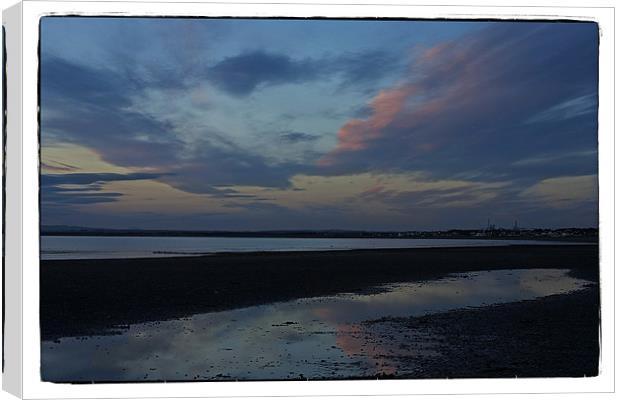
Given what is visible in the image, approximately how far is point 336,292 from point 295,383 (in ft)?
20.6

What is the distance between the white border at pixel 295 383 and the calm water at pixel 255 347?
1.90 metres

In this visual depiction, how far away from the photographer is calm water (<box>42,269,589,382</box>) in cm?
429

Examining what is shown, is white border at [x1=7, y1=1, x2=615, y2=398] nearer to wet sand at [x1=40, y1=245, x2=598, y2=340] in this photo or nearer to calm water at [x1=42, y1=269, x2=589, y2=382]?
calm water at [x1=42, y1=269, x2=589, y2=382]

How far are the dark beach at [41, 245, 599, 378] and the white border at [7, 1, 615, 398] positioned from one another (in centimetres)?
33

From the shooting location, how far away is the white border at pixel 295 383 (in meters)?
1.73

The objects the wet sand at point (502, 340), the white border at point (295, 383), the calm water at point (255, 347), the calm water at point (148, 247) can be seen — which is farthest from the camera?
the calm water at point (148, 247)

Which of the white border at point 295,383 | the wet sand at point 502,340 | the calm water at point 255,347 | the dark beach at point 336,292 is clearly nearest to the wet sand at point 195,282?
the dark beach at point 336,292

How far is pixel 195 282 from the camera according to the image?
28.6 ft

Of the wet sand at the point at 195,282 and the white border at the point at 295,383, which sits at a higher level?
the white border at the point at 295,383

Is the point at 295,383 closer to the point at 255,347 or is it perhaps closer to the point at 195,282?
the point at 255,347

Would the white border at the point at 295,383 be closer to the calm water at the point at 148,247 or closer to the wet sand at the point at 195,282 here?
the wet sand at the point at 195,282

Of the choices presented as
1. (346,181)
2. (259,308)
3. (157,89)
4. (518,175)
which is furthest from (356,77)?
(259,308)

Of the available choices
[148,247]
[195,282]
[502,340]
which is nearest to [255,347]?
[502,340]

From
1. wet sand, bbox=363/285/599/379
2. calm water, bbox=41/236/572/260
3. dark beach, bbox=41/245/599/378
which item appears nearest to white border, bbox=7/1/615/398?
dark beach, bbox=41/245/599/378
